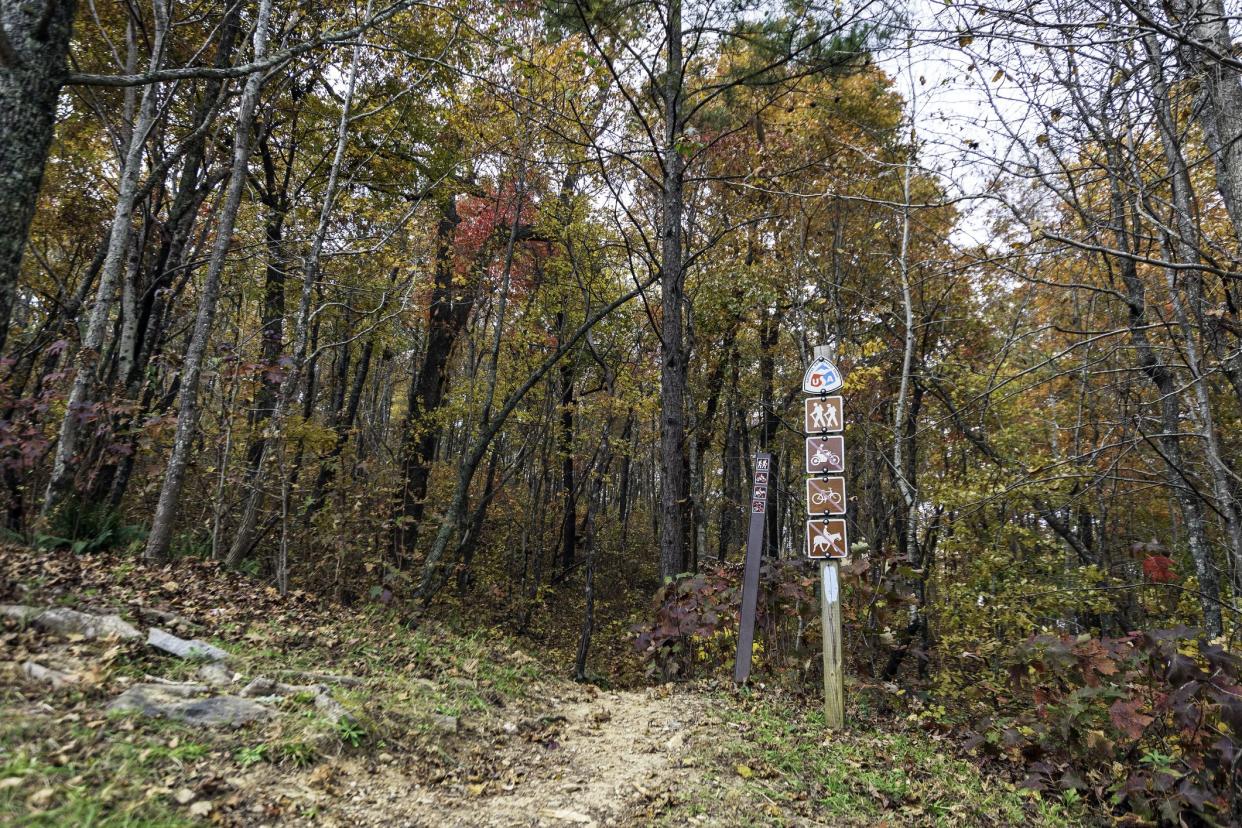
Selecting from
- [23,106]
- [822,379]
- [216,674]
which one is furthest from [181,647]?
[822,379]

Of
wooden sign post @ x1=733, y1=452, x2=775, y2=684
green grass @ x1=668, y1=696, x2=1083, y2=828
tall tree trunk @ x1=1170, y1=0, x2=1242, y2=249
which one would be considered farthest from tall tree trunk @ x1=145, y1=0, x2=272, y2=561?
tall tree trunk @ x1=1170, y1=0, x2=1242, y2=249

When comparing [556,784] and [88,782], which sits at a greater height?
[88,782]

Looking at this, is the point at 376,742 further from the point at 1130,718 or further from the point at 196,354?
the point at 1130,718

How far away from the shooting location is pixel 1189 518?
6926 mm

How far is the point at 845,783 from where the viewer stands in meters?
4.16

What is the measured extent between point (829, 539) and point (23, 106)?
6.20 meters

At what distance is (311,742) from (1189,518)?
9.00 meters

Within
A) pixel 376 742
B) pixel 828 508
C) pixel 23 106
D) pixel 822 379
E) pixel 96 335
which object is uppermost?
pixel 23 106

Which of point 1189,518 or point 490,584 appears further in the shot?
point 490,584

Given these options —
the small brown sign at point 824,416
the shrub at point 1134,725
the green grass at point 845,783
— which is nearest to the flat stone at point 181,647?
the green grass at point 845,783

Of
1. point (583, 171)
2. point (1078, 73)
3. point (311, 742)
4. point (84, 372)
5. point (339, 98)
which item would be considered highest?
point (339, 98)

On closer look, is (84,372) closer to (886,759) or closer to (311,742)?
(311,742)

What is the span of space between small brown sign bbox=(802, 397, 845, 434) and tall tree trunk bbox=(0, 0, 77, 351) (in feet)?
18.6

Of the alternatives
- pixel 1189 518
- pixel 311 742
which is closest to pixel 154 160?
pixel 311 742
